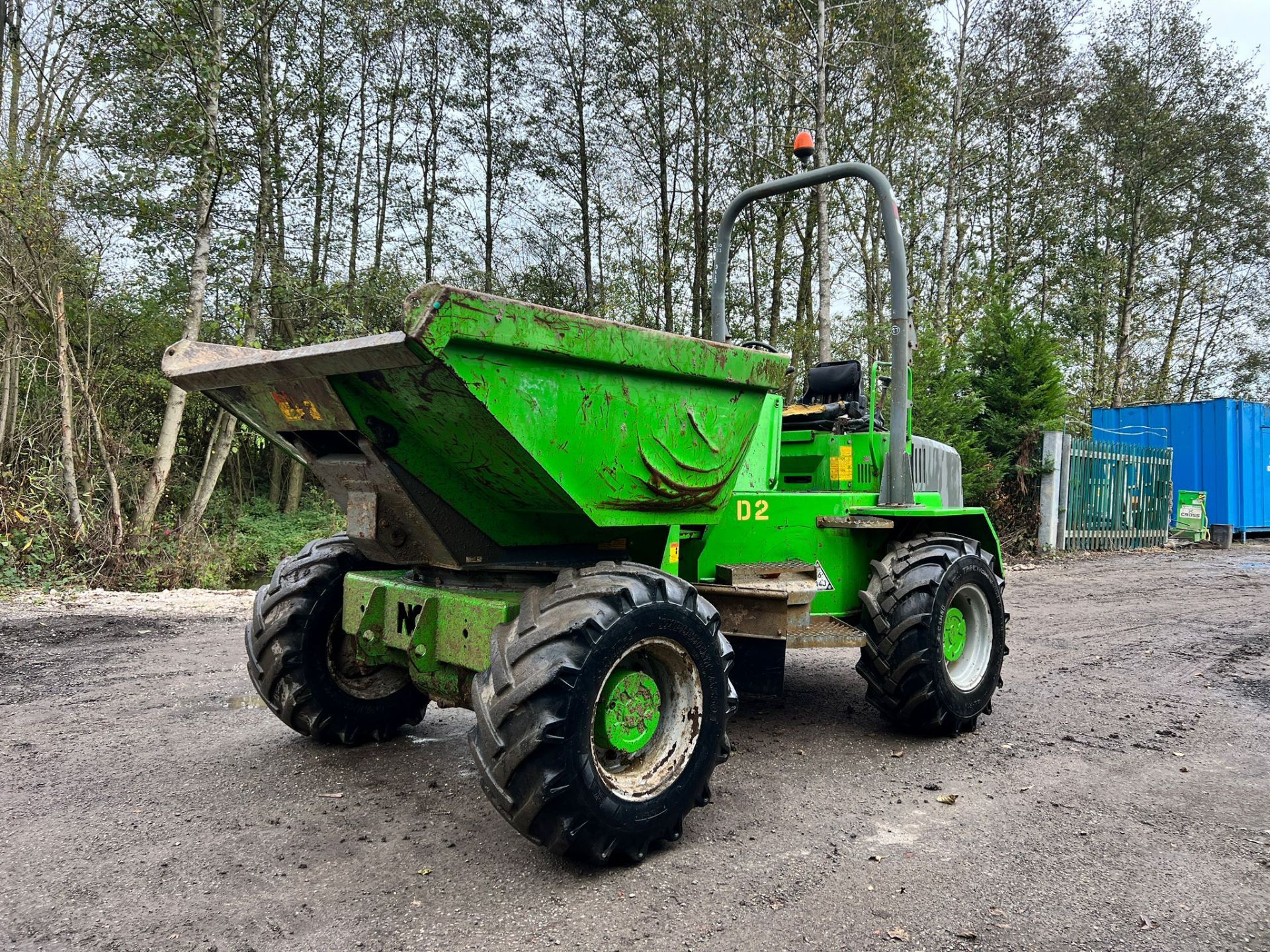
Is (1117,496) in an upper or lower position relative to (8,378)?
lower

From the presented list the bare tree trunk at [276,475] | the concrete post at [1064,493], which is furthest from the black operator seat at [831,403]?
the bare tree trunk at [276,475]

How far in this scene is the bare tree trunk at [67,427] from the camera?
31.4 ft

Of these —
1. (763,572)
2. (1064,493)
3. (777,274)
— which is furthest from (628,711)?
(777,274)

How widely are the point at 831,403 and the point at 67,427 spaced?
8.91 m

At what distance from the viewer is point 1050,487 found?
13.9 m

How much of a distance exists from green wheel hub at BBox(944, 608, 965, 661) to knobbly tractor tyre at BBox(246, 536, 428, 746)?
288 cm

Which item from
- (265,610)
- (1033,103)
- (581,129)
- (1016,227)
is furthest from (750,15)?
(265,610)

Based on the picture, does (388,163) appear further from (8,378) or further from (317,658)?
(317,658)

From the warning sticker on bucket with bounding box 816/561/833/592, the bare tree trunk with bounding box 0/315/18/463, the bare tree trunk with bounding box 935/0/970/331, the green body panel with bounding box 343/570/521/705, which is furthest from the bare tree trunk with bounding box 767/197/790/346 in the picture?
the green body panel with bounding box 343/570/521/705

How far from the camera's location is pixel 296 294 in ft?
41.5

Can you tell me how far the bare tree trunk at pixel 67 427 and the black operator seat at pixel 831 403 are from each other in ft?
27.6

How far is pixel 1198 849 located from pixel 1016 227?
23198 mm

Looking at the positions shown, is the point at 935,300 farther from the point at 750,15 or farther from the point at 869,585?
the point at 869,585

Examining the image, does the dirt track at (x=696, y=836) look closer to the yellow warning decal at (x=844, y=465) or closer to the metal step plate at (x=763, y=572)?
the metal step plate at (x=763, y=572)
